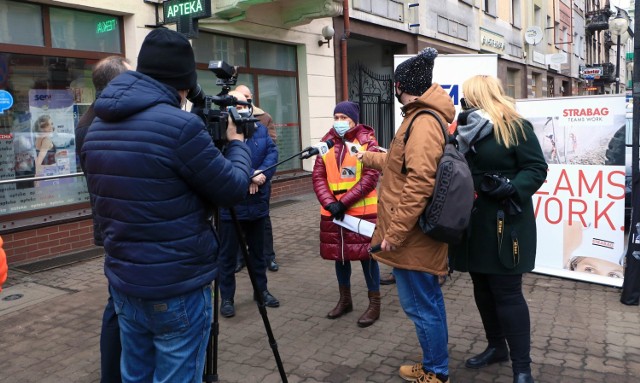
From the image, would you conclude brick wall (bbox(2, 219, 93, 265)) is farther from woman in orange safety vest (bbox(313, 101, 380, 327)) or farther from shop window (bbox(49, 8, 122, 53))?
woman in orange safety vest (bbox(313, 101, 380, 327))

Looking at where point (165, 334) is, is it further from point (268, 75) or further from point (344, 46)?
point (344, 46)

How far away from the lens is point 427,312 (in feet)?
10.1

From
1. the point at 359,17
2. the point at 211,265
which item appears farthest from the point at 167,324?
the point at 359,17

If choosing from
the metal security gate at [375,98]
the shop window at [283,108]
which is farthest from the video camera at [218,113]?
the metal security gate at [375,98]

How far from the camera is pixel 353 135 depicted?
4289 mm

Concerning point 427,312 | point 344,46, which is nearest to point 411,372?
point 427,312

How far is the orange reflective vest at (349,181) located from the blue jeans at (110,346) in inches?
78.7

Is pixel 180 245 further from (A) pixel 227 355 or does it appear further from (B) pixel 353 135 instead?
(B) pixel 353 135

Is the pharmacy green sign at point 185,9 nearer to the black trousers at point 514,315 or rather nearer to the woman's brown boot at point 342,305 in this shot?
the woman's brown boot at point 342,305

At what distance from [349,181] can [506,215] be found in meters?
1.51

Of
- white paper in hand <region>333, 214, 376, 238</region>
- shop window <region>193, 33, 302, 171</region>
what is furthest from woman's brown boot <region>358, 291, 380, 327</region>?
shop window <region>193, 33, 302, 171</region>

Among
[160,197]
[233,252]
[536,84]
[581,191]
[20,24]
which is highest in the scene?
[536,84]

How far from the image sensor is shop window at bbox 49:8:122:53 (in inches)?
277

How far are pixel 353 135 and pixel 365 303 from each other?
156 centimetres
